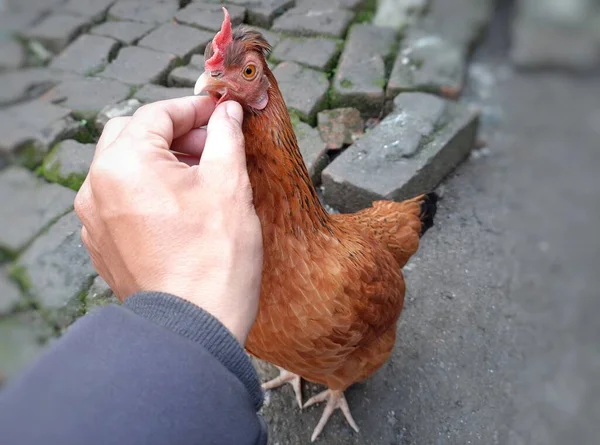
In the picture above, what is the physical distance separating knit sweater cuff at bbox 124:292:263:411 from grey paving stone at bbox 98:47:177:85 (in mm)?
3025

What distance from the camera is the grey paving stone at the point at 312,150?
10.4 ft

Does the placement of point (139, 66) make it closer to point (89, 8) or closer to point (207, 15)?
point (207, 15)

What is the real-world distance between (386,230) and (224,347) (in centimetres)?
136

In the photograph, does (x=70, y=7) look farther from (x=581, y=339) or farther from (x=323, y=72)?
(x=581, y=339)

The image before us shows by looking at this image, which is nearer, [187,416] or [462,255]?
[187,416]

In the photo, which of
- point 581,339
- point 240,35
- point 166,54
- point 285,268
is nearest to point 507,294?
point 285,268

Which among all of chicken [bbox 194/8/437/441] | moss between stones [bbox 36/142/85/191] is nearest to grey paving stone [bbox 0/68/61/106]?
moss between stones [bbox 36/142/85/191]

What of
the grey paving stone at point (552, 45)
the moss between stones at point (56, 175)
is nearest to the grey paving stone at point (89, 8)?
the moss between stones at point (56, 175)

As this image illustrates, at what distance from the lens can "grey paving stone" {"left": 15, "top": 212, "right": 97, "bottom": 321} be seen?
2.56m

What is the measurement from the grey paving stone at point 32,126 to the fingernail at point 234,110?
2402 millimetres

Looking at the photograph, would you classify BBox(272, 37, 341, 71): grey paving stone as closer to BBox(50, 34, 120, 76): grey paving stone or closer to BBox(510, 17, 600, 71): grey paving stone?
BBox(50, 34, 120, 76): grey paving stone

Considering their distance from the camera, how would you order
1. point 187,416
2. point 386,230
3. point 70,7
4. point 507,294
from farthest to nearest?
point 70,7
point 507,294
point 386,230
point 187,416

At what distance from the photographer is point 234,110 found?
139 cm

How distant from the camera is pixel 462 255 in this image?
9.72 ft
